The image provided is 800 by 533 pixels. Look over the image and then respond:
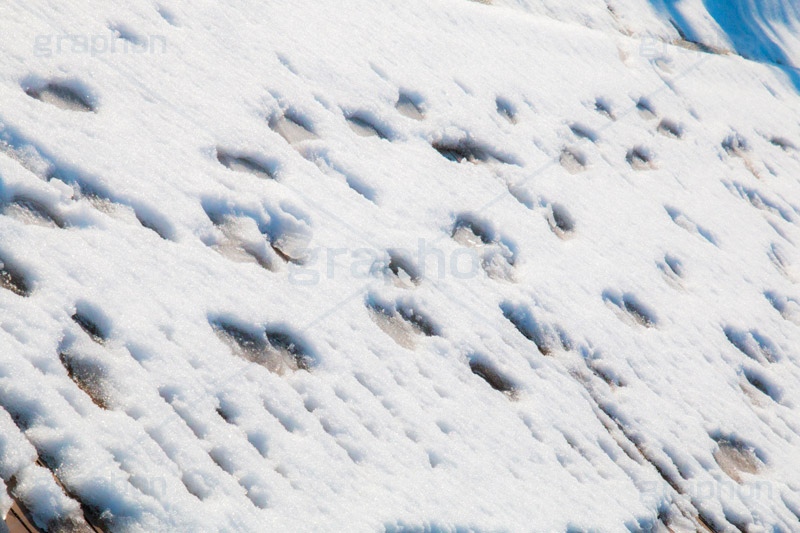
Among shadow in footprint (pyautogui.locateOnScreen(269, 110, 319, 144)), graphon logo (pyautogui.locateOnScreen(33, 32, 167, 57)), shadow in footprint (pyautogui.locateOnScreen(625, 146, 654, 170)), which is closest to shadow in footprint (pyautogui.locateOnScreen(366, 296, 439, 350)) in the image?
shadow in footprint (pyautogui.locateOnScreen(269, 110, 319, 144))

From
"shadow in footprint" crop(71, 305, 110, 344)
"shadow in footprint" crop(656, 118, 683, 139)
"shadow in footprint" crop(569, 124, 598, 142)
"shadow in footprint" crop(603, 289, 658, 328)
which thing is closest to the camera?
"shadow in footprint" crop(71, 305, 110, 344)

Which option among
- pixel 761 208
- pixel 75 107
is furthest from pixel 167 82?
pixel 761 208

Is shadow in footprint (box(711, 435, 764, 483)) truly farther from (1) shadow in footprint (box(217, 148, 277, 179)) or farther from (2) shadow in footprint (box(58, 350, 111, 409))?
(2) shadow in footprint (box(58, 350, 111, 409))

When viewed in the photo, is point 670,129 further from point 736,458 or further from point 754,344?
point 736,458

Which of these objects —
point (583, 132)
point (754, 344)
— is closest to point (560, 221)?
point (583, 132)

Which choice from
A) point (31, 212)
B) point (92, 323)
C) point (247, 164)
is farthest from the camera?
point (247, 164)

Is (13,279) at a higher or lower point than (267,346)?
higher

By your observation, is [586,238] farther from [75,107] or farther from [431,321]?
[75,107]

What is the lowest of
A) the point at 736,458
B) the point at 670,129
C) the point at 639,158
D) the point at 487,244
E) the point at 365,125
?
the point at 736,458
